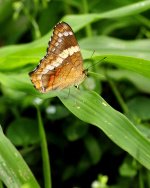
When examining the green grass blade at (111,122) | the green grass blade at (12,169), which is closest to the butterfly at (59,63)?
the green grass blade at (111,122)

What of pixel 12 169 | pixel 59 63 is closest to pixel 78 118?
pixel 59 63

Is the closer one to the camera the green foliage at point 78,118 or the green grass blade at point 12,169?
the green grass blade at point 12,169

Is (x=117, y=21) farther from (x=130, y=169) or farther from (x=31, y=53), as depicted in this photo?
(x=130, y=169)

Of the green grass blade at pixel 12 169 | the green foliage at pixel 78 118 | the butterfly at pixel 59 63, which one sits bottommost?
→ the green foliage at pixel 78 118

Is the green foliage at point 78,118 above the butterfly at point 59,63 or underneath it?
underneath

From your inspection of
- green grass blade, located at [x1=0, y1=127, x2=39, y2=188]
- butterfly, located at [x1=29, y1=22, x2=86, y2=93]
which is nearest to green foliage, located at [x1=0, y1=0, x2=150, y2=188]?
butterfly, located at [x1=29, y1=22, x2=86, y2=93]

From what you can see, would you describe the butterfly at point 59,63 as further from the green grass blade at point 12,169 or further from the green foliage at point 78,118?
the green grass blade at point 12,169

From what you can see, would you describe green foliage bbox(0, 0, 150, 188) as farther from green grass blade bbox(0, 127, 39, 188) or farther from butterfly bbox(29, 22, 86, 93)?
green grass blade bbox(0, 127, 39, 188)

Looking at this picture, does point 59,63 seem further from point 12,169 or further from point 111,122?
point 12,169

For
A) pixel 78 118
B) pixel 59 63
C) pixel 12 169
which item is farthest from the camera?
pixel 78 118
